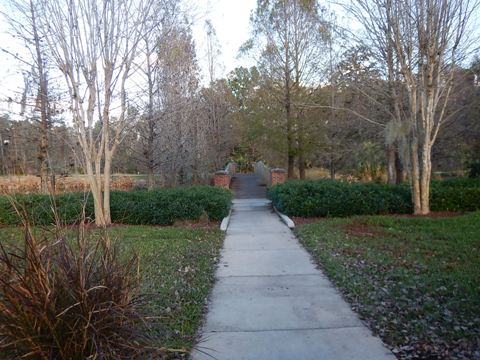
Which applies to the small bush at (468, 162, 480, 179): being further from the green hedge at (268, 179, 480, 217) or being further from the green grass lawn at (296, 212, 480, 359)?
the green grass lawn at (296, 212, 480, 359)

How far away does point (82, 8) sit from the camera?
374 inches

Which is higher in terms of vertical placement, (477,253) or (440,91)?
(440,91)

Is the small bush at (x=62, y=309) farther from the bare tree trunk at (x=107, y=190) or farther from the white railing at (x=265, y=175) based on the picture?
the white railing at (x=265, y=175)

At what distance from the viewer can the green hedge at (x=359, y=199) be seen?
484 inches

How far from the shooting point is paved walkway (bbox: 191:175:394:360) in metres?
3.81

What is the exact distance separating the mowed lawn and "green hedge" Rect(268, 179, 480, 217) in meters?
3.27

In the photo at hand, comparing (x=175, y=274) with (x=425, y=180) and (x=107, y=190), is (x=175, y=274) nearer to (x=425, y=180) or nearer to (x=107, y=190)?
(x=107, y=190)

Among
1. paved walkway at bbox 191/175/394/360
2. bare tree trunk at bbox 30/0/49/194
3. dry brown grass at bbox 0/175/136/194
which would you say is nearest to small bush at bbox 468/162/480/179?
paved walkway at bbox 191/175/394/360

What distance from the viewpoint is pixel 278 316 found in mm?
4676

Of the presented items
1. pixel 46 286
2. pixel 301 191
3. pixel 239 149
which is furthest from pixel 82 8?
pixel 239 149

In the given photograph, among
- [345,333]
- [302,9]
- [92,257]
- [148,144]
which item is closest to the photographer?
[92,257]

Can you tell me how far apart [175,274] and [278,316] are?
2167 mm

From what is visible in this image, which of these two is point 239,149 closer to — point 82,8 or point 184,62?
point 184,62

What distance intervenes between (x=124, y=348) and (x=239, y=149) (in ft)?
158
